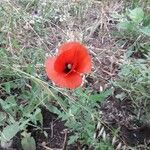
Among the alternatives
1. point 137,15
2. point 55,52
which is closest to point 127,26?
point 137,15

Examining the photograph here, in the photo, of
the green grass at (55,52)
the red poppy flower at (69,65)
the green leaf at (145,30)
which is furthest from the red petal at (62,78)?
the green leaf at (145,30)

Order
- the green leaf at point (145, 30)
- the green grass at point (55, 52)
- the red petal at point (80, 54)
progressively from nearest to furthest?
1. the red petal at point (80, 54)
2. the green grass at point (55, 52)
3. the green leaf at point (145, 30)

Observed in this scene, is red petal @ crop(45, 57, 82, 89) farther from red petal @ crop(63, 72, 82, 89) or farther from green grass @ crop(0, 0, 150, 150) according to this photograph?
green grass @ crop(0, 0, 150, 150)

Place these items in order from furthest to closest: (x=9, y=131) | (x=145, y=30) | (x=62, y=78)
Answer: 1. (x=145, y=30)
2. (x=9, y=131)
3. (x=62, y=78)

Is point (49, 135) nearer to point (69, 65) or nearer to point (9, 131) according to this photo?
point (9, 131)

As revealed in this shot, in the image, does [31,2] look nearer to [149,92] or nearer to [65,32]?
[65,32]

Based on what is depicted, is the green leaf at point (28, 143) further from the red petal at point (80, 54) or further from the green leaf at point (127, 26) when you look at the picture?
the green leaf at point (127, 26)
